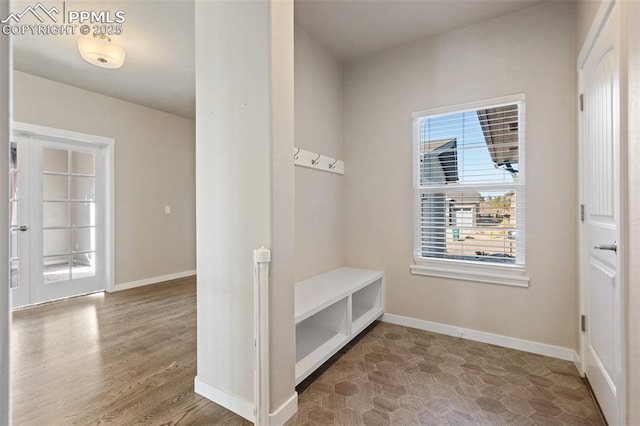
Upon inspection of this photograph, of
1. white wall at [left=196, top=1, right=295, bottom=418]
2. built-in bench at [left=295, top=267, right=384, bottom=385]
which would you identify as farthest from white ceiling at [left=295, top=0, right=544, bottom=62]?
built-in bench at [left=295, top=267, right=384, bottom=385]

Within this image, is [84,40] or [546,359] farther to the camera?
[84,40]

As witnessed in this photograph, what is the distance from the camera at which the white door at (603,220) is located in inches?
56.9

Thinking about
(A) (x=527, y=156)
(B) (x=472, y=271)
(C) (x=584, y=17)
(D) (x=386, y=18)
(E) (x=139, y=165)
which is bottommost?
(B) (x=472, y=271)


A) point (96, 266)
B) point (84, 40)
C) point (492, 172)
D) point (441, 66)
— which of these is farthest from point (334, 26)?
point (96, 266)

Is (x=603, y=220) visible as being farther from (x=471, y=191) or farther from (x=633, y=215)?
(x=471, y=191)

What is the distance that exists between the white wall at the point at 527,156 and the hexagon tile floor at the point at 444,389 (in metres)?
0.36

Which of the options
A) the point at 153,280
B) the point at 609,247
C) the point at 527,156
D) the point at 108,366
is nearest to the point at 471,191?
the point at 527,156

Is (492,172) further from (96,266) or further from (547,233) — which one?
(96,266)

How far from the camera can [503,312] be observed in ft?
8.35

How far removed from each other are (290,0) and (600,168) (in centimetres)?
200

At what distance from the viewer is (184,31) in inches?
108

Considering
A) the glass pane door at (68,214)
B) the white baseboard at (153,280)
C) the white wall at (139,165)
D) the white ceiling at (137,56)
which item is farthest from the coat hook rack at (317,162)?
the white baseboard at (153,280)

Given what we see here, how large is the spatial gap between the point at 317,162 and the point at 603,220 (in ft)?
6.77

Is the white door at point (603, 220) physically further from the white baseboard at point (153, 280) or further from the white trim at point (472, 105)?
the white baseboard at point (153, 280)
